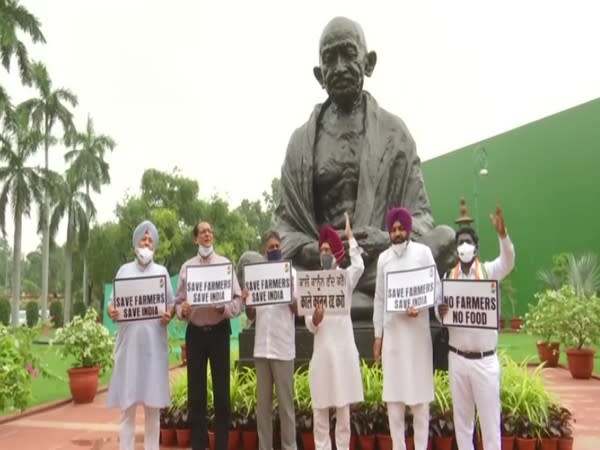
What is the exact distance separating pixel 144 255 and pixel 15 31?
18.5 meters

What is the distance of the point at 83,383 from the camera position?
819 centimetres

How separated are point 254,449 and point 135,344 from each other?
1.36 meters

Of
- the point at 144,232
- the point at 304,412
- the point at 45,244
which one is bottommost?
the point at 304,412

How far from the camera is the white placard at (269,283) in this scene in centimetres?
439

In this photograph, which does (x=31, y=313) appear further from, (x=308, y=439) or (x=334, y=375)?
(x=334, y=375)

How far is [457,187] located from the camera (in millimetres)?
25594

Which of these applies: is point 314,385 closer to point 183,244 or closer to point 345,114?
point 345,114


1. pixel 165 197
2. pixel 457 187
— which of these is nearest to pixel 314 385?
pixel 457 187

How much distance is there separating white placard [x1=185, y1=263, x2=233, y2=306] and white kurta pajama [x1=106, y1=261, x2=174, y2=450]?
0.72 feet

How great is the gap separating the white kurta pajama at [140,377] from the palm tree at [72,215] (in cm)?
2549

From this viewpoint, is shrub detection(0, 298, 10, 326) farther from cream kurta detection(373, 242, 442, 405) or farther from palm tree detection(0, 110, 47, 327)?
cream kurta detection(373, 242, 442, 405)

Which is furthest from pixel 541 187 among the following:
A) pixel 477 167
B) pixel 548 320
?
pixel 548 320

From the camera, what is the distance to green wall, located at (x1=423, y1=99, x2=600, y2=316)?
1967 cm

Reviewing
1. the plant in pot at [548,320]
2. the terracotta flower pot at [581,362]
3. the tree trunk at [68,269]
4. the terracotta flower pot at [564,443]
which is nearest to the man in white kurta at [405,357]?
the terracotta flower pot at [564,443]
